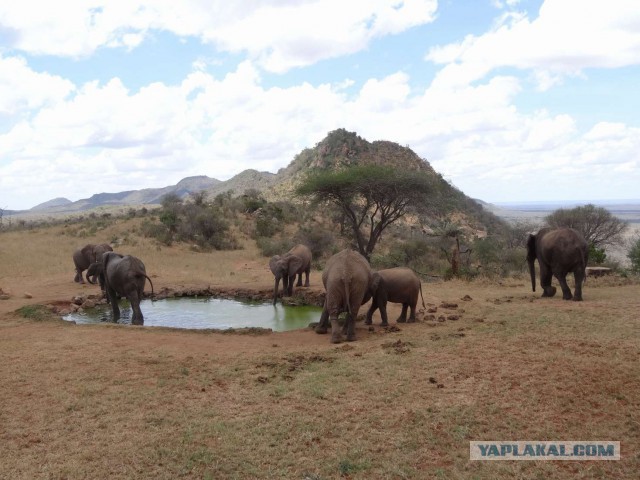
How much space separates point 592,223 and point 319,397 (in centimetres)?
3313

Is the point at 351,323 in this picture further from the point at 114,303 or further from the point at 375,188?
the point at 375,188

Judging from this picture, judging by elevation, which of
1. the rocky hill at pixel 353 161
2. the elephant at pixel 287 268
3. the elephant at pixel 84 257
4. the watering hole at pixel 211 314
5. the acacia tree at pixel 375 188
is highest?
the rocky hill at pixel 353 161

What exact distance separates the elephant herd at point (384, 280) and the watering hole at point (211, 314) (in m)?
2.27

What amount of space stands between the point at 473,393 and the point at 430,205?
847 inches

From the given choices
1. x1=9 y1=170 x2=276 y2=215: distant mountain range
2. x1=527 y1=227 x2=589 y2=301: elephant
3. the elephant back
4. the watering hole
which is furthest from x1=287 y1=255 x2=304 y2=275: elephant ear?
x1=9 y1=170 x2=276 y2=215: distant mountain range

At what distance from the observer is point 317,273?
2139 cm

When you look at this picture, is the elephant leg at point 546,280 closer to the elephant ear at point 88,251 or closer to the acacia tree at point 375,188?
the acacia tree at point 375,188

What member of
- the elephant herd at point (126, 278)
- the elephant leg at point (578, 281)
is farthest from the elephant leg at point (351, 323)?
the elephant leg at point (578, 281)

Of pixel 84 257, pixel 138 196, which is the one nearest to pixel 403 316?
pixel 84 257

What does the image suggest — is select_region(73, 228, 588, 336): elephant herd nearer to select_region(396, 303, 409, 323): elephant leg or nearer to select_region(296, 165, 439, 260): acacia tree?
select_region(396, 303, 409, 323): elephant leg

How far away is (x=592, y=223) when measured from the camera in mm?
33812

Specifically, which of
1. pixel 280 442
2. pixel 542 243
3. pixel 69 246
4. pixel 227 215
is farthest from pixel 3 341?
pixel 227 215

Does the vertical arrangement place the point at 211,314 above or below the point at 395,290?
below

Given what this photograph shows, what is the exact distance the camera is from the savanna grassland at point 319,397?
191 inches
